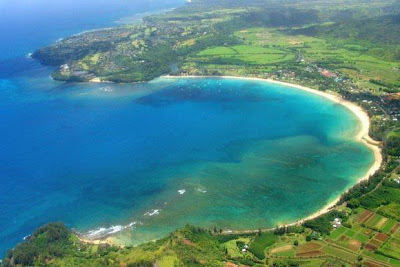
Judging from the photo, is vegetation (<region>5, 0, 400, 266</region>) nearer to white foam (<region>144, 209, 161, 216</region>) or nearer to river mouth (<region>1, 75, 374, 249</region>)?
river mouth (<region>1, 75, 374, 249</region>)

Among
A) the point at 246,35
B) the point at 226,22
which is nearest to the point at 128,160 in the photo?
the point at 246,35

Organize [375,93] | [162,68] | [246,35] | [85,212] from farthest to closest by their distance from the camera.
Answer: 1. [246,35]
2. [162,68]
3. [375,93]
4. [85,212]

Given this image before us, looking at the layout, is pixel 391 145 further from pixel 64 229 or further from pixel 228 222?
pixel 64 229

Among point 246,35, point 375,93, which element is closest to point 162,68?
point 246,35

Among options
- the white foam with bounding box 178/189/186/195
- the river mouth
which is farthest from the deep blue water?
the white foam with bounding box 178/189/186/195

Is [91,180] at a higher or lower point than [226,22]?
lower

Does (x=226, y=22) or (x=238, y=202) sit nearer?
(x=238, y=202)

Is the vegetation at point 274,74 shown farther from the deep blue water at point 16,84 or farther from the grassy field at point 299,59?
the deep blue water at point 16,84

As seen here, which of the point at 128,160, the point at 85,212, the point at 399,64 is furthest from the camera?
the point at 399,64
